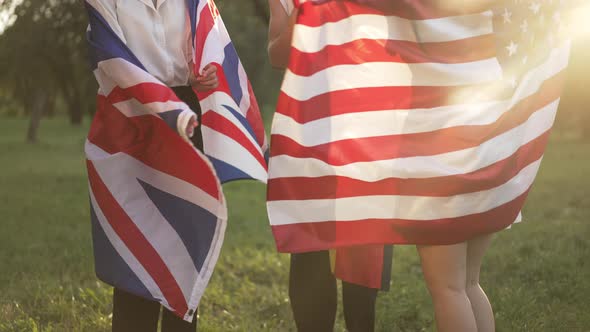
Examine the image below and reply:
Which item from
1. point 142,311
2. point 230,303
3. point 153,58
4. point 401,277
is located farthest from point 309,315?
point 401,277

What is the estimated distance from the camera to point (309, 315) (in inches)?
131

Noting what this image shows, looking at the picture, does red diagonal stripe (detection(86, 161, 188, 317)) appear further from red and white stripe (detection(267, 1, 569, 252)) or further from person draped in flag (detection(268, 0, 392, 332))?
person draped in flag (detection(268, 0, 392, 332))

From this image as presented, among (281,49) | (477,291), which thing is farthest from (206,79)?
(477,291)

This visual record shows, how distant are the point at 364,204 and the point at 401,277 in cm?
336

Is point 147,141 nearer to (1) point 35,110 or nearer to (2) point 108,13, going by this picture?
(2) point 108,13

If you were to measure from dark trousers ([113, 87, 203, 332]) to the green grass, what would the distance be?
1.20 metres

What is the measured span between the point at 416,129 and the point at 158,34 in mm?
1142

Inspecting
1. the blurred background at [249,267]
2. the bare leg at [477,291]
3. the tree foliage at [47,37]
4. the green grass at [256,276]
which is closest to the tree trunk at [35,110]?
the tree foliage at [47,37]

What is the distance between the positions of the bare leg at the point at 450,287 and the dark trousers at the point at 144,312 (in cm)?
112

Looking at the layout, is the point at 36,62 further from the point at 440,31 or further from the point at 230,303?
the point at 440,31

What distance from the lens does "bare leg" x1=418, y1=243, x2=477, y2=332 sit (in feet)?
8.66

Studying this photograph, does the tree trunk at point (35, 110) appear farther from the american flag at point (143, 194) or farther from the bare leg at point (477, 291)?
the bare leg at point (477, 291)

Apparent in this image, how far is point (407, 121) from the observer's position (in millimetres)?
2625

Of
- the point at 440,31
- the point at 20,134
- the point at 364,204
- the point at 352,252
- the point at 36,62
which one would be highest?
the point at 440,31
